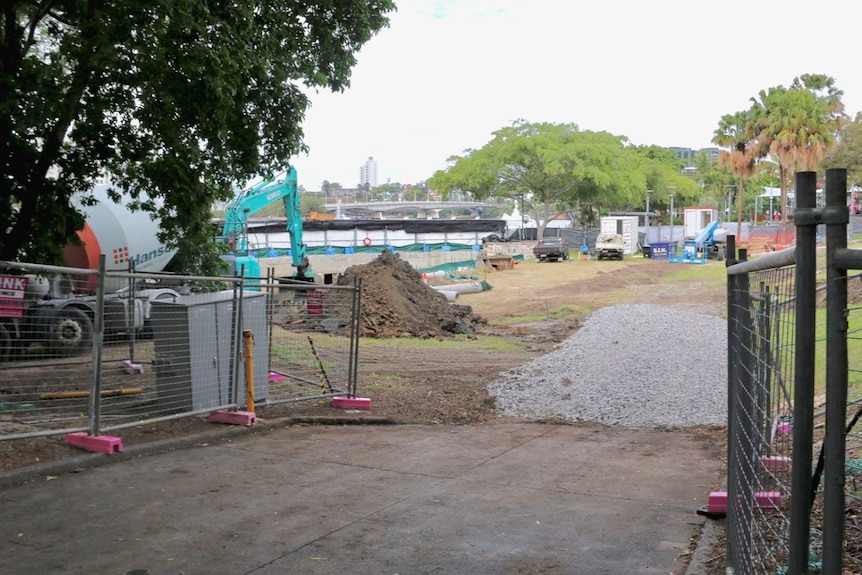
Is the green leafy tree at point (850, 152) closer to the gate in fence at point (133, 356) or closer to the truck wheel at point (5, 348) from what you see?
the gate in fence at point (133, 356)

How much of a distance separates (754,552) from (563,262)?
199 ft

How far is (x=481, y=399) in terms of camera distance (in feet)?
45.8

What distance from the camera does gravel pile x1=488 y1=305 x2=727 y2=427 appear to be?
12438mm

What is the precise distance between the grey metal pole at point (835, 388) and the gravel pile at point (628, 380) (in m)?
9.81

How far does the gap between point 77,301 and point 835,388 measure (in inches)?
530

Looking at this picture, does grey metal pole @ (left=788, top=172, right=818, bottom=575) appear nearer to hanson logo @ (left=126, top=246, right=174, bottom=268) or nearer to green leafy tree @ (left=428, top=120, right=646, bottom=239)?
hanson logo @ (left=126, top=246, right=174, bottom=268)

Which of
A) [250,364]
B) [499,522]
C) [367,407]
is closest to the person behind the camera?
[499,522]

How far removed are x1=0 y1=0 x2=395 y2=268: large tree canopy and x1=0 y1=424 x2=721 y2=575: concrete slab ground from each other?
14.9 ft

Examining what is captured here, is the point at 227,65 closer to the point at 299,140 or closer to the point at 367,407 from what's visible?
the point at 299,140


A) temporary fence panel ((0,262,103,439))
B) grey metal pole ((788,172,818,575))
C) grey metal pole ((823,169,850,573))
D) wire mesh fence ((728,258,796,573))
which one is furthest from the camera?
temporary fence panel ((0,262,103,439))

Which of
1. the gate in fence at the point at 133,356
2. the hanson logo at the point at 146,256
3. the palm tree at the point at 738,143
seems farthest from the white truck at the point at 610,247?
the gate in fence at the point at 133,356

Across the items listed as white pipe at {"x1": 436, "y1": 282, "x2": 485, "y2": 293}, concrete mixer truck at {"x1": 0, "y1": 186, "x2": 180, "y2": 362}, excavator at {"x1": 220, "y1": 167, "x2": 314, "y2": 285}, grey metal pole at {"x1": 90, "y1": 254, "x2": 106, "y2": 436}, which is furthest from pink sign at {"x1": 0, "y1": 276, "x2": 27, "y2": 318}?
white pipe at {"x1": 436, "y1": 282, "x2": 485, "y2": 293}

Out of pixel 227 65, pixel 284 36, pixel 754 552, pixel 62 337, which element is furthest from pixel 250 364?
pixel 754 552

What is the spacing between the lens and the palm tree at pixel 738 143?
211 ft
